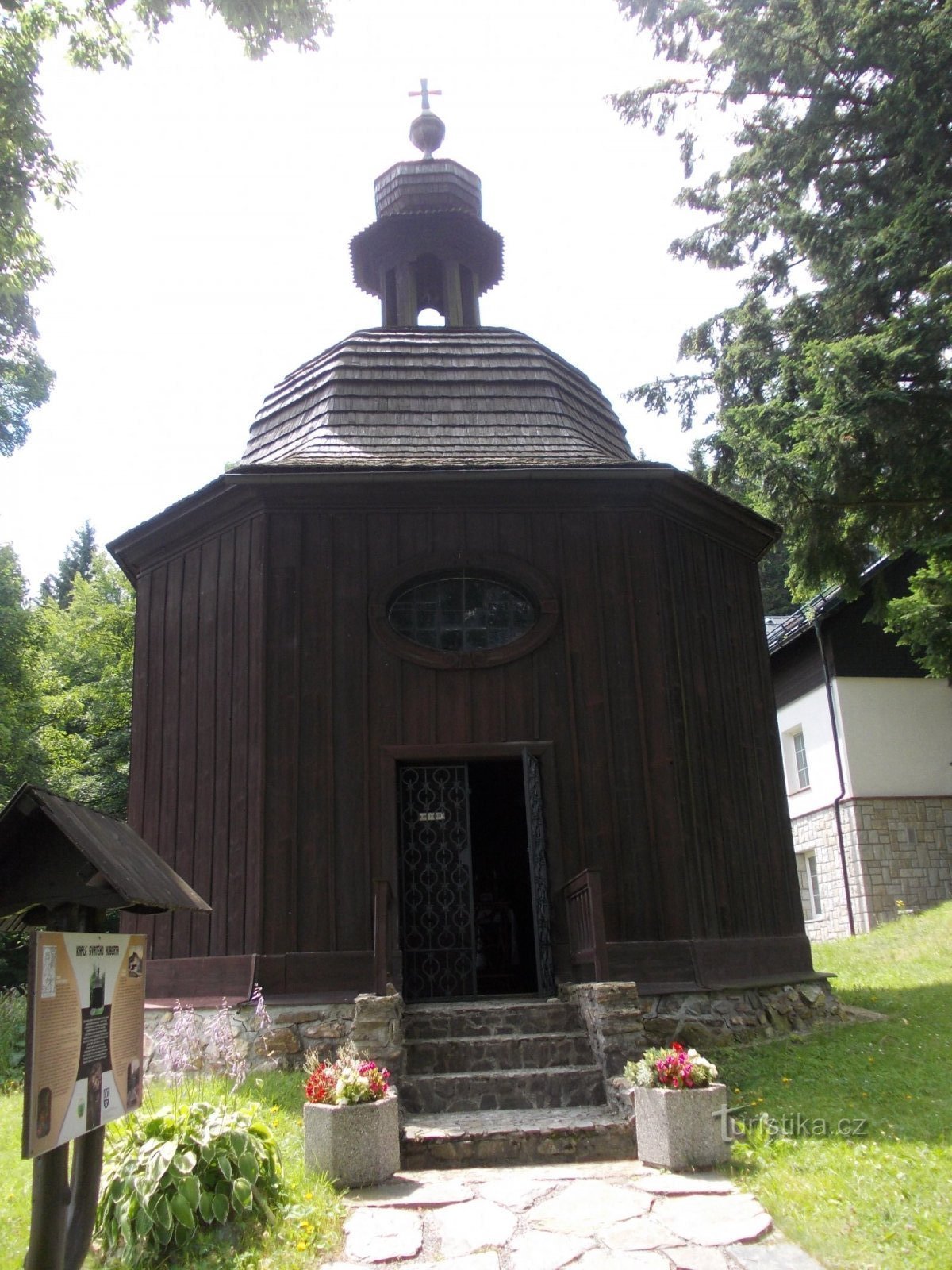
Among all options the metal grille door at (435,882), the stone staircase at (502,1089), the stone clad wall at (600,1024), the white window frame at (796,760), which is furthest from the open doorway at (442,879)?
the white window frame at (796,760)

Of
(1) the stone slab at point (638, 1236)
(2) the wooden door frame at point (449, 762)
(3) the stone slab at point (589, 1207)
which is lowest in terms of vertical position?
(1) the stone slab at point (638, 1236)

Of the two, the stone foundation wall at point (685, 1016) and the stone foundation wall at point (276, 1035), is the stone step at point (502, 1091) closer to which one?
the stone foundation wall at point (685, 1016)

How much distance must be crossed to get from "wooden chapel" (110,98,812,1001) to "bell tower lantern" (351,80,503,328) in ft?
12.4

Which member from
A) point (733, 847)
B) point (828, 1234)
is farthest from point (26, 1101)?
point (733, 847)

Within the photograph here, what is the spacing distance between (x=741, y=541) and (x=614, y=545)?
1.82 meters

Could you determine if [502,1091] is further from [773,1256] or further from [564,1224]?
[773,1256]

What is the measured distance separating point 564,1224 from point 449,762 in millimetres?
4482

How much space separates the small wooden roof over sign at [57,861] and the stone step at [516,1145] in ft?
9.38

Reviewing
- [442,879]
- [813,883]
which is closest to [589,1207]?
[442,879]

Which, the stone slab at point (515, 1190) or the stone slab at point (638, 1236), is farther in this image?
the stone slab at point (515, 1190)

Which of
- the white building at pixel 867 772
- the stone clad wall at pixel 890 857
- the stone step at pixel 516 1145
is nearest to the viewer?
the stone step at pixel 516 1145

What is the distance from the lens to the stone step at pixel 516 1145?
6137 mm

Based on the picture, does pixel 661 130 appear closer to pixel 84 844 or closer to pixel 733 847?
pixel 733 847

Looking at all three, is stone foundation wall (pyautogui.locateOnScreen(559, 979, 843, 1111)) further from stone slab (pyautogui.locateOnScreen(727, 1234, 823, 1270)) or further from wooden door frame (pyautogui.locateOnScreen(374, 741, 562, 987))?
stone slab (pyautogui.locateOnScreen(727, 1234, 823, 1270))
